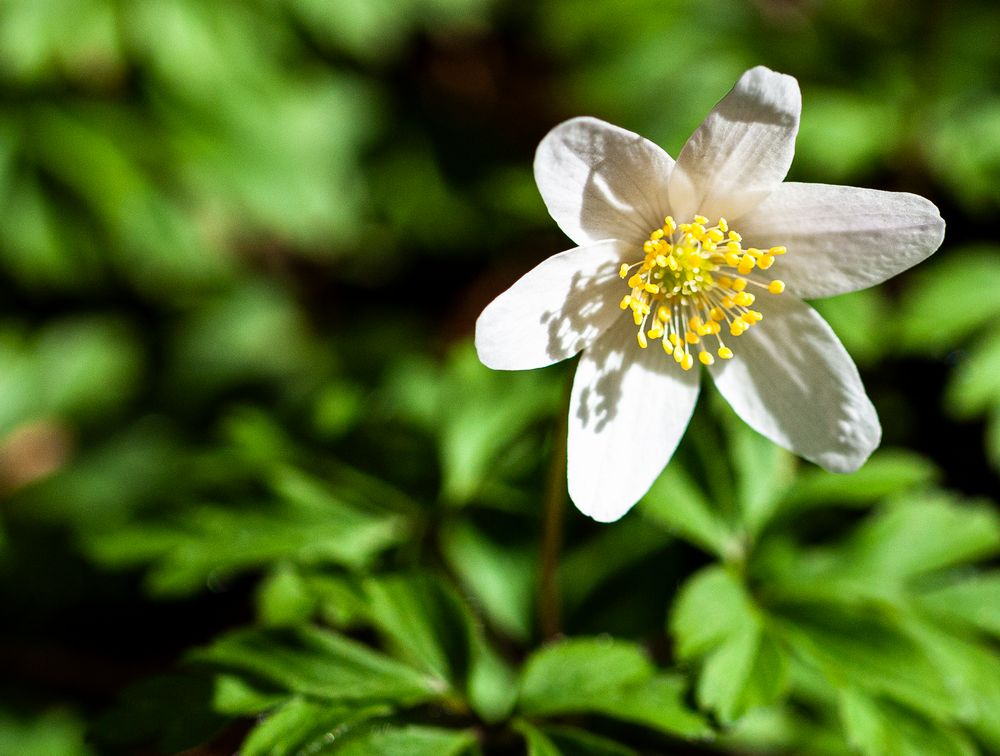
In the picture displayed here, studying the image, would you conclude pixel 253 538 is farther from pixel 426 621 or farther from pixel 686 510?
pixel 686 510

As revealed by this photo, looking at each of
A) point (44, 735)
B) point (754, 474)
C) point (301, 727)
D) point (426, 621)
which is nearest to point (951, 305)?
point (754, 474)

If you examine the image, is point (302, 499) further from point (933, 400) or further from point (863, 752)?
point (933, 400)

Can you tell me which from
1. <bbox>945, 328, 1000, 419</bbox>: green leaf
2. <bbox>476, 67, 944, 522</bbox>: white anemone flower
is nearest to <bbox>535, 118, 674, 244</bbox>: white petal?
<bbox>476, 67, 944, 522</bbox>: white anemone flower

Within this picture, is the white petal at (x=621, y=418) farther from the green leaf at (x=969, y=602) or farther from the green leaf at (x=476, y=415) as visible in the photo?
the green leaf at (x=969, y=602)

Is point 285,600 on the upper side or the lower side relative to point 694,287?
lower

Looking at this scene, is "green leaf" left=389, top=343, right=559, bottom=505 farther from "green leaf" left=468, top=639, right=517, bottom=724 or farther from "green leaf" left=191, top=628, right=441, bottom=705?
"green leaf" left=191, top=628, right=441, bottom=705

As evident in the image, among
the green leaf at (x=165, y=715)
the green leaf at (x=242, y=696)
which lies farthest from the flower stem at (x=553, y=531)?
the green leaf at (x=165, y=715)
